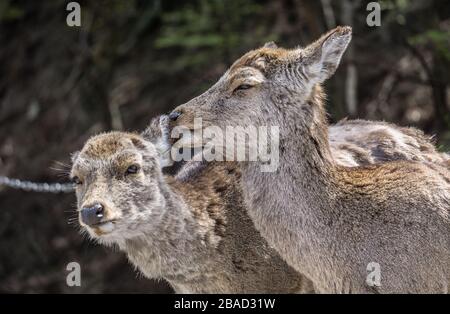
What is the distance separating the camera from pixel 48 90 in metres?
15.0

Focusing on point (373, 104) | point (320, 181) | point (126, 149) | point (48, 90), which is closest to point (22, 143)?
point (48, 90)

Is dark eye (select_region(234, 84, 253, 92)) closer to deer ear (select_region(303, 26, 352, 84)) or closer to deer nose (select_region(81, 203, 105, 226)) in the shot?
deer ear (select_region(303, 26, 352, 84))

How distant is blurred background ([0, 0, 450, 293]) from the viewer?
1159 centimetres

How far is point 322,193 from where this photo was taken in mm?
6375

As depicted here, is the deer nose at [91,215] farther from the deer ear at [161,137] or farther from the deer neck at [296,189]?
the deer neck at [296,189]

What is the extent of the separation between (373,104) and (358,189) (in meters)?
6.38

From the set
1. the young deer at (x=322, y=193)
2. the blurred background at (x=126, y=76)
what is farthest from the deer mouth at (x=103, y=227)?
the blurred background at (x=126, y=76)

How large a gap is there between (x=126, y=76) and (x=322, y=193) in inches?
333

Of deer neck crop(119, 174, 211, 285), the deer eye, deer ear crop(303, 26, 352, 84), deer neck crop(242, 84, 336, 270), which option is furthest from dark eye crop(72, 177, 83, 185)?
deer ear crop(303, 26, 352, 84)

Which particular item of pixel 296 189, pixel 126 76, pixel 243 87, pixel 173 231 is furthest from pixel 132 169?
pixel 126 76

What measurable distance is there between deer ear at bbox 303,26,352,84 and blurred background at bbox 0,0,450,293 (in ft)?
13.6

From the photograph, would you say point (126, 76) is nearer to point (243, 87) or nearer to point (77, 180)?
point (77, 180)

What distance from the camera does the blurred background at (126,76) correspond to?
38.0ft

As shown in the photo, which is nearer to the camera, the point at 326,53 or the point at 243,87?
the point at 326,53
